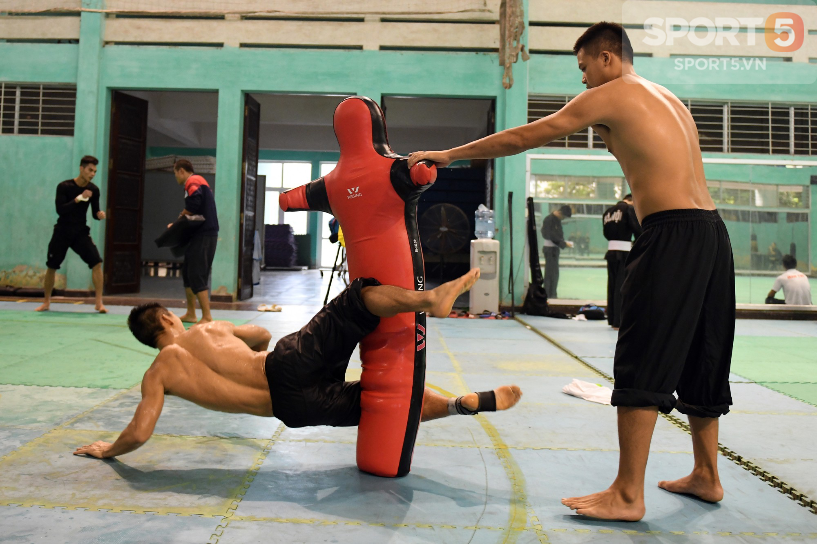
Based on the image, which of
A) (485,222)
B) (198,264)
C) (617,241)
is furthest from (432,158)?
(485,222)

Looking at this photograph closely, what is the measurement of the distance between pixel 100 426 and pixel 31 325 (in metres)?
4.31

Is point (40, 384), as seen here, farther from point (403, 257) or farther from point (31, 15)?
point (31, 15)

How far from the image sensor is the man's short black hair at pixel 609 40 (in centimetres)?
236

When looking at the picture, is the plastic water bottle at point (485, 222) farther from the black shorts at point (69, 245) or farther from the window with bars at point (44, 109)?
the window with bars at point (44, 109)

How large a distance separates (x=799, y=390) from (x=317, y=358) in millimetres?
3914

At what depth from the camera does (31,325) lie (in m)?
6.65

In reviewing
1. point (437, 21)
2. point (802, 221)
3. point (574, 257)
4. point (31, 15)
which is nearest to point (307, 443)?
point (574, 257)

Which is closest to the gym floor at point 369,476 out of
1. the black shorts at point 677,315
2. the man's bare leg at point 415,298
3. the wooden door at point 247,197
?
the black shorts at point 677,315

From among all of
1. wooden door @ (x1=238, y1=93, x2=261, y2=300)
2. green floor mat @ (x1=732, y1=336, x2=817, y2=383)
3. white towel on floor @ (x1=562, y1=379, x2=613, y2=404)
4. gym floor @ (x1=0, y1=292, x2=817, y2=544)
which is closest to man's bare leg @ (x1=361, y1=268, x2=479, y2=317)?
gym floor @ (x1=0, y1=292, x2=817, y2=544)

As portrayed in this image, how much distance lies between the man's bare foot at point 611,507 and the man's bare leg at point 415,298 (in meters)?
0.88

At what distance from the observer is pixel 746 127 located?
1008 cm

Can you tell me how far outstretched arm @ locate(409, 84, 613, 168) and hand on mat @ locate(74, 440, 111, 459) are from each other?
78.8 inches

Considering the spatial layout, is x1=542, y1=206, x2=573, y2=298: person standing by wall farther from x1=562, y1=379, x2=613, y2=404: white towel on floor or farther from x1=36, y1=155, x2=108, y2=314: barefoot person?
x1=36, y1=155, x2=108, y2=314: barefoot person

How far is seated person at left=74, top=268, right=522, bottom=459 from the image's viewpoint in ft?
8.10
